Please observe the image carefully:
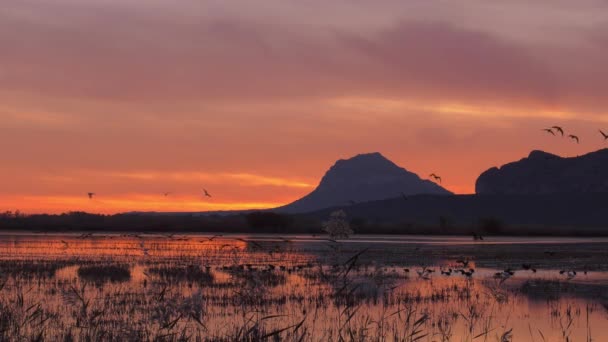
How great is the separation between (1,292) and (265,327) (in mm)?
10452

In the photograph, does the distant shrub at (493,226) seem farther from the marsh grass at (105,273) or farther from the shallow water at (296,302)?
the marsh grass at (105,273)

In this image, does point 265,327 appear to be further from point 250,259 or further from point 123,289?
point 250,259

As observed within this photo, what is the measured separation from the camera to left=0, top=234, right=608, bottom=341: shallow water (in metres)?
18.0

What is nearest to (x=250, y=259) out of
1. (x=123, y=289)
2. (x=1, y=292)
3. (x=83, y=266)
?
(x=83, y=266)

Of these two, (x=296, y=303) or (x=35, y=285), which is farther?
(x=35, y=285)

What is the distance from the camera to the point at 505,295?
27.4 metres

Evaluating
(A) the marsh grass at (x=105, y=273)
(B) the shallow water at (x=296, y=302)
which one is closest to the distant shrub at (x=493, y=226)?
(B) the shallow water at (x=296, y=302)

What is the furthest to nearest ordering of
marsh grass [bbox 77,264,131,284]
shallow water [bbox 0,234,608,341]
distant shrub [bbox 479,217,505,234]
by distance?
1. distant shrub [bbox 479,217,505,234]
2. marsh grass [bbox 77,264,131,284]
3. shallow water [bbox 0,234,608,341]

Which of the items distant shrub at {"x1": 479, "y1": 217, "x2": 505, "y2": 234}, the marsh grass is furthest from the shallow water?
distant shrub at {"x1": 479, "y1": 217, "x2": 505, "y2": 234}

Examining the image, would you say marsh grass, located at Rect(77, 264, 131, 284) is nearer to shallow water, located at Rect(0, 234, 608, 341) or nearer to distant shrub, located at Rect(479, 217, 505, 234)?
shallow water, located at Rect(0, 234, 608, 341)

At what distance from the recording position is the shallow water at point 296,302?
18.0 metres

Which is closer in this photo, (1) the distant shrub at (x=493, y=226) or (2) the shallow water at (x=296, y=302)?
(2) the shallow water at (x=296, y=302)

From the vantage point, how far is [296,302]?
24.9m

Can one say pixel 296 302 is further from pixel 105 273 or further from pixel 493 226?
pixel 493 226
